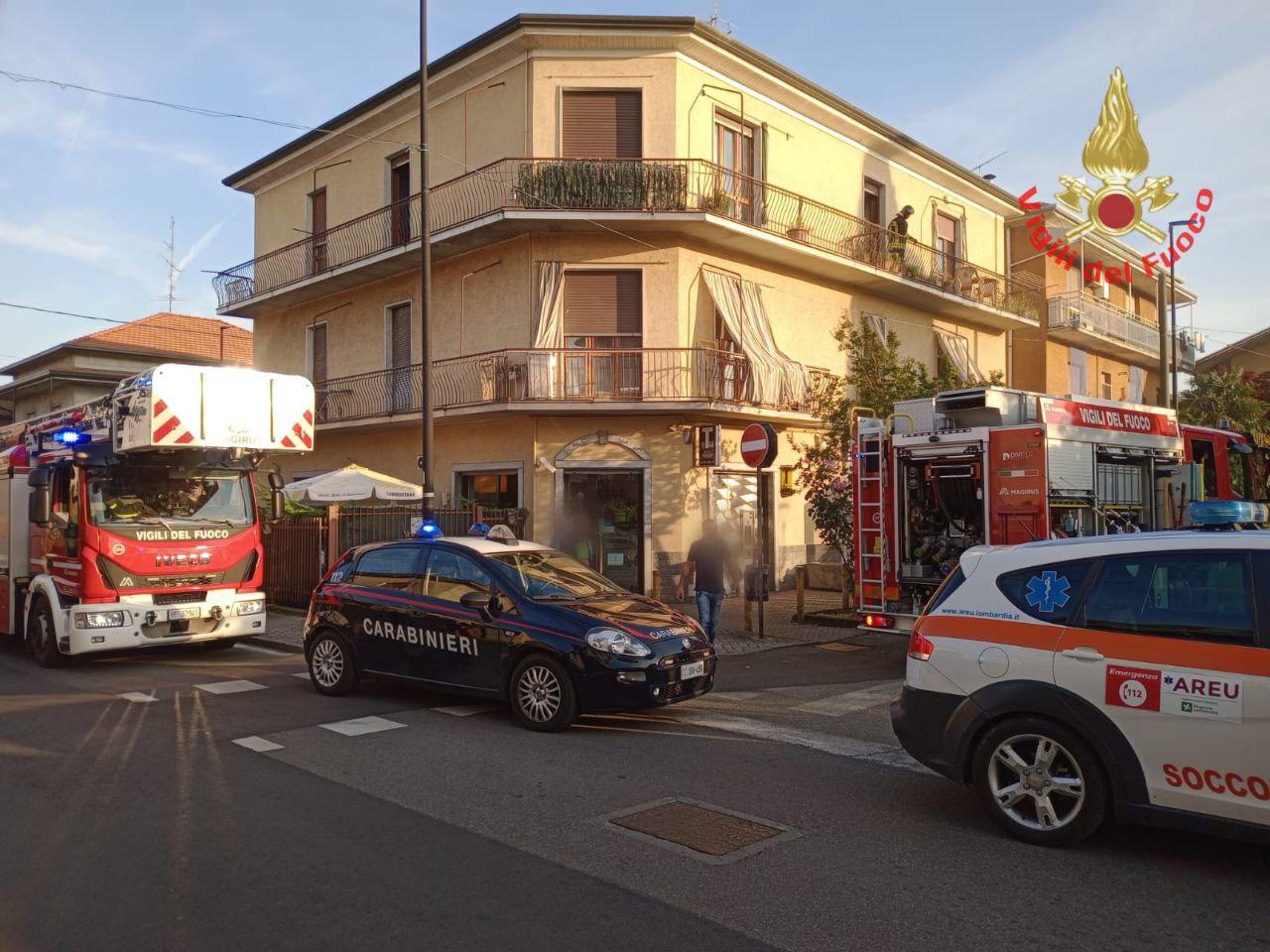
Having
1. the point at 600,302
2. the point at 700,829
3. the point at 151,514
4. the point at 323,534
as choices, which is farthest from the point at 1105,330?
the point at 700,829

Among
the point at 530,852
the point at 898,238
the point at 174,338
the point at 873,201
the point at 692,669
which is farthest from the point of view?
the point at 174,338

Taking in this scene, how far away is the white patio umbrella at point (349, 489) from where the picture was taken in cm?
1636

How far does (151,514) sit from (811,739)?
8.01m

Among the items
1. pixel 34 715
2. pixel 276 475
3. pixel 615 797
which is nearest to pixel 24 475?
pixel 276 475

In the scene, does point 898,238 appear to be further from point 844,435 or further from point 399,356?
point 399,356

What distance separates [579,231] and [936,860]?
15.4 m

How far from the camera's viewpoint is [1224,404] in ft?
93.5

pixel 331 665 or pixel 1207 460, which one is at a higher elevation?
pixel 1207 460

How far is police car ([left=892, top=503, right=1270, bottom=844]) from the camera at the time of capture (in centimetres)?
442

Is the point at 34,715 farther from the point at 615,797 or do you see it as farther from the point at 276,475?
the point at 615,797

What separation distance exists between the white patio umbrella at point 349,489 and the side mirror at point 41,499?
530cm

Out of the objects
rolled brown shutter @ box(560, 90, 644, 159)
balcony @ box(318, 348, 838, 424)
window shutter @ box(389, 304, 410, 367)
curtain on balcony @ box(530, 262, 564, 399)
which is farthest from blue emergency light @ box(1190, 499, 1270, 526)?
window shutter @ box(389, 304, 410, 367)

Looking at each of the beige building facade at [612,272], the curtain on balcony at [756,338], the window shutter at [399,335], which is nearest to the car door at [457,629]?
the beige building facade at [612,272]

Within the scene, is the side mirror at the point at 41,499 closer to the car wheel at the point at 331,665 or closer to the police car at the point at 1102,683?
the car wheel at the point at 331,665
